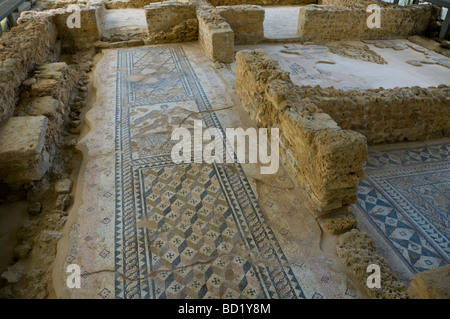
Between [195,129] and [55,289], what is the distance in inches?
84.3

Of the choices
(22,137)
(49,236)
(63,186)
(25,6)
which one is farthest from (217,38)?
(25,6)

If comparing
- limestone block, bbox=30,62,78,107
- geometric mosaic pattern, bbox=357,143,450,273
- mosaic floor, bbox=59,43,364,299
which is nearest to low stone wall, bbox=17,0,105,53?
limestone block, bbox=30,62,78,107

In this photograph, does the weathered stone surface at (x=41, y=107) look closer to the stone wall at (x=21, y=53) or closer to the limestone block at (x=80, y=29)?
the stone wall at (x=21, y=53)

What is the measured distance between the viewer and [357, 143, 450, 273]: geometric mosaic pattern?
266cm

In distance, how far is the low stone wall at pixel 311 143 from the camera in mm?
2422

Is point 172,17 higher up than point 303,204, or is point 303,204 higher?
point 172,17

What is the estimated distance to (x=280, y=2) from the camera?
958 centimetres

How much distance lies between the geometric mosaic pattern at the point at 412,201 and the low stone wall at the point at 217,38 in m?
2.90

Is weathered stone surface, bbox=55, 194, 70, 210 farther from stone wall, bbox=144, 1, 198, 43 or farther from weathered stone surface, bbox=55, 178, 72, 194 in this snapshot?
stone wall, bbox=144, 1, 198, 43

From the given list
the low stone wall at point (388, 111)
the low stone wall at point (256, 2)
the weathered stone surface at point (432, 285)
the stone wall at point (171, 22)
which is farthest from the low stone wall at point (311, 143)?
the low stone wall at point (256, 2)

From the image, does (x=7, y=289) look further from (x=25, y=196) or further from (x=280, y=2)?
(x=280, y=2)

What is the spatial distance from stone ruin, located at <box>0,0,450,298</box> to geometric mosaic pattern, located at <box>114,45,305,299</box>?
50 cm
